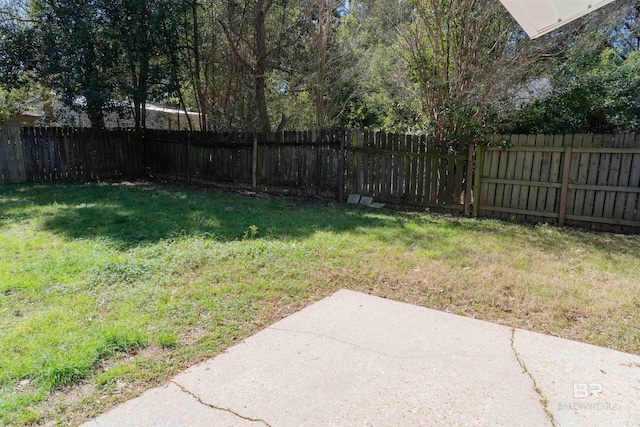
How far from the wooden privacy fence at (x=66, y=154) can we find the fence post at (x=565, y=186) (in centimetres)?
1156

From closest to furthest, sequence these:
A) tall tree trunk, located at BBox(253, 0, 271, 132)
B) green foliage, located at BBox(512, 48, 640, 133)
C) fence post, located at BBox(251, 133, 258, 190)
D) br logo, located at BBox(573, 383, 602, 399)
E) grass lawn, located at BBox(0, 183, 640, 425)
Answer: br logo, located at BBox(573, 383, 602, 399) < grass lawn, located at BBox(0, 183, 640, 425) < green foliage, located at BBox(512, 48, 640, 133) < fence post, located at BBox(251, 133, 258, 190) < tall tree trunk, located at BBox(253, 0, 271, 132)

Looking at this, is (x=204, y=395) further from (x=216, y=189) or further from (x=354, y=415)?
(x=216, y=189)

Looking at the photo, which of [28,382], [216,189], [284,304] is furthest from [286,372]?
[216,189]

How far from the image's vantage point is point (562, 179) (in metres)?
6.62

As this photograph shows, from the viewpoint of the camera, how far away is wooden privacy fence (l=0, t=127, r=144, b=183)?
10.0 metres

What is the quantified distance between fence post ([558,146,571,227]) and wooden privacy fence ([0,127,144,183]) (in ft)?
37.9

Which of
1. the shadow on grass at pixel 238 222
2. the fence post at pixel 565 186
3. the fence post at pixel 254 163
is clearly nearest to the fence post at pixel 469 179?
the shadow on grass at pixel 238 222

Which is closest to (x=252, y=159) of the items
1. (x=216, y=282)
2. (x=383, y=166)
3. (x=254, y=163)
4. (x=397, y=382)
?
(x=254, y=163)

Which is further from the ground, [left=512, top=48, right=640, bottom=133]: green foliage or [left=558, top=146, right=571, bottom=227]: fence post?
[left=512, top=48, right=640, bottom=133]: green foliage

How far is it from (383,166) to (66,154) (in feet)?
28.9

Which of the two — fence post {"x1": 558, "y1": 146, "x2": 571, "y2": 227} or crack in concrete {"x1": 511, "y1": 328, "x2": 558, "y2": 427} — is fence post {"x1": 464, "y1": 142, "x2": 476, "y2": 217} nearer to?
fence post {"x1": 558, "y1": 146, "x2": 571, "y2": 227}

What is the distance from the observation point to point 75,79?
1015 centimetres

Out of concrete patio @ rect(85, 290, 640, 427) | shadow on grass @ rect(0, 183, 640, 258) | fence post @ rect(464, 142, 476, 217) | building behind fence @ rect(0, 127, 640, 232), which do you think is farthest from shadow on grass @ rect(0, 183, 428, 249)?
concrete patio @ rect(85, 290, 640, 427)

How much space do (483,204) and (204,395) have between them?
6.51 meters
